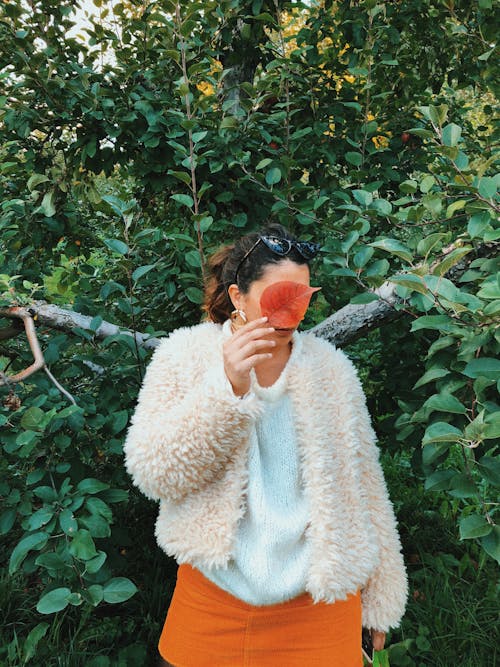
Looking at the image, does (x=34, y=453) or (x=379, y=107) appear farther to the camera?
(x=379, y=107)

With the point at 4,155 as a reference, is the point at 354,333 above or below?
below

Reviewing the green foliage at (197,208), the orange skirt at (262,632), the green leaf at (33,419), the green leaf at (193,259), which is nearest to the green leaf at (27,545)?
the green foliage at (197,208)

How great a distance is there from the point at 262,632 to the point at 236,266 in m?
0.82

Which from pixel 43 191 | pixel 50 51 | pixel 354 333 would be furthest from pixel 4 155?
pixel 354 333

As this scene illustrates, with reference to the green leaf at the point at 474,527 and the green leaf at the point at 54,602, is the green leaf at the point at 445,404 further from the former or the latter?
the green leaf at the point at 54,602

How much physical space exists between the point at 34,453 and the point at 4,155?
4.46 ft

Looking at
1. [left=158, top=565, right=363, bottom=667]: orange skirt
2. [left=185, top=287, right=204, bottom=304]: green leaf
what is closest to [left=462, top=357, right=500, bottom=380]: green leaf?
[left=158, top=565, right=363, bottom=667]: orange skirt

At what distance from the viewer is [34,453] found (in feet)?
5.09

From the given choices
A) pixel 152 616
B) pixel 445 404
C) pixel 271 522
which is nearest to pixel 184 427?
pixel 271 522

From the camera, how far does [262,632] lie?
132 centimetres

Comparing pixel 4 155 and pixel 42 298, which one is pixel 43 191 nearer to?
pixel 4 155

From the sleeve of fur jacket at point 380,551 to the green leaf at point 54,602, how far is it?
2.28 feet

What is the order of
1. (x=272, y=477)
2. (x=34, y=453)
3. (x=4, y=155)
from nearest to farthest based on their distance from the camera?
1. (x=272, y=477)
2. (x=34, y=453)
3. (x=4, y=155)

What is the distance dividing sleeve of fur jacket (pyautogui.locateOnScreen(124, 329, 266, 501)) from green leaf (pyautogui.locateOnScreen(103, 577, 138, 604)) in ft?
0.68
